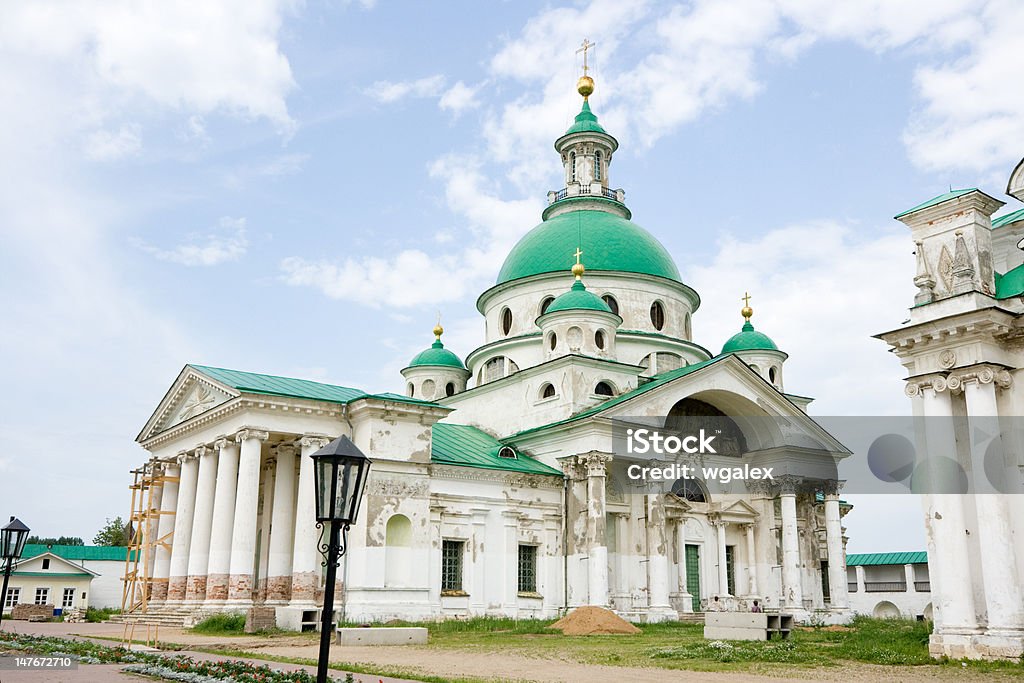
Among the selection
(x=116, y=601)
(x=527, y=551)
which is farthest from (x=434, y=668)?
(x=116, y=601)

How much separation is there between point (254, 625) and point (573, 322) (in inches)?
641

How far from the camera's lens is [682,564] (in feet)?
117

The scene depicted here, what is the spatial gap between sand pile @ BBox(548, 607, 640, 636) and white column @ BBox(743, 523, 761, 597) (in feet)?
37.9

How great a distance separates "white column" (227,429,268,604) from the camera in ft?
89.8

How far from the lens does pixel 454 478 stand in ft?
103

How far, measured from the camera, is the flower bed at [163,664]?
1198cm

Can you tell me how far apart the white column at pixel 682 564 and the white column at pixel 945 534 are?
1903 centimetres

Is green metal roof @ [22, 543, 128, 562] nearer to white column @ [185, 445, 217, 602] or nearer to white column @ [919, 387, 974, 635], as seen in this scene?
white column @ [185, 445, 217, 602]

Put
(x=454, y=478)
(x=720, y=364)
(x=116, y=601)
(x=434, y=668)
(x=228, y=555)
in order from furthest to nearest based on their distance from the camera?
(x=116, y=601), (x=720, y=364), (x=454, y=478), (x=228, y=555), (x=434, y=668)

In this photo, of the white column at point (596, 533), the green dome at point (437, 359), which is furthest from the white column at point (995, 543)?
the green dome at point (437, 359)

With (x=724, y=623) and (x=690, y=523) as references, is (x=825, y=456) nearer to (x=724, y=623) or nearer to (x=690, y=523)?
(x=690, y=523)

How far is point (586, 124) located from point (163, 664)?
36850 mm

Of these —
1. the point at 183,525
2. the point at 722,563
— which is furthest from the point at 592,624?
the point at 183,525

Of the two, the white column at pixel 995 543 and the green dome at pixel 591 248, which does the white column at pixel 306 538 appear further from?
the white column at pixel 995 543
